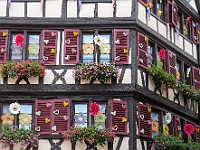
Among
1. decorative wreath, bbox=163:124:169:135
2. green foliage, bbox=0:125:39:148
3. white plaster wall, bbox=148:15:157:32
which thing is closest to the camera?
green foliage, bbox=0:125:39:148

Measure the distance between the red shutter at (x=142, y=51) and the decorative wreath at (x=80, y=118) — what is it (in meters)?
2.31

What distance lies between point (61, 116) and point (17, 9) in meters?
3.67

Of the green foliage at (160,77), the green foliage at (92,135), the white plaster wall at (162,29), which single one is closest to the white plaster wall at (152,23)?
the white plaster wall at (162,29)

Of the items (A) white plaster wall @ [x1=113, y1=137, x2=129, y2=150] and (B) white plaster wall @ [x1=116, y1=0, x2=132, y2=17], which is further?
(B) white plaster wall @ [x1=116, y1=0, x2=132, y2=17]

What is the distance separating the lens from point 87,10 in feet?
61.7

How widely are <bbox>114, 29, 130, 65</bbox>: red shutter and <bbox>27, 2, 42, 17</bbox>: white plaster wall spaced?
241 centimetres

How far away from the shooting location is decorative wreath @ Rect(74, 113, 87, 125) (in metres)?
17.8

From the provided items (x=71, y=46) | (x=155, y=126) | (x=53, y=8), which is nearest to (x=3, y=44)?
(x=53, y=8)

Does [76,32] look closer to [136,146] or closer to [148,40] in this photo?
[148,40]

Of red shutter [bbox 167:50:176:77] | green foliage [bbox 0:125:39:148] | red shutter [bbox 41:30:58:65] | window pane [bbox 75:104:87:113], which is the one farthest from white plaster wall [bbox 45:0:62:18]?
red shutter [bbox 167:50:176:77]

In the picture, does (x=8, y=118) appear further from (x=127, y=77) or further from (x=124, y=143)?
(x=127, y=77)

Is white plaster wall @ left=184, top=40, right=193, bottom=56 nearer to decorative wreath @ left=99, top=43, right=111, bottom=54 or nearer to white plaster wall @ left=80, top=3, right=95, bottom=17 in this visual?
decorative wreath @ left=99, top=43, right=111, bottom=54

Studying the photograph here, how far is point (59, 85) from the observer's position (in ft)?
59.4

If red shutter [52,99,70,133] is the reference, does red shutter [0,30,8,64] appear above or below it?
above
